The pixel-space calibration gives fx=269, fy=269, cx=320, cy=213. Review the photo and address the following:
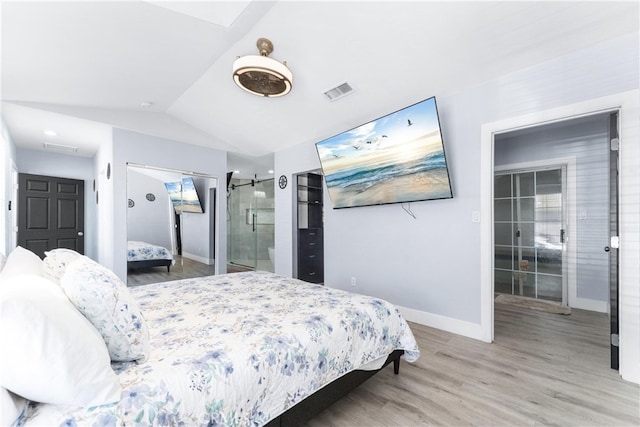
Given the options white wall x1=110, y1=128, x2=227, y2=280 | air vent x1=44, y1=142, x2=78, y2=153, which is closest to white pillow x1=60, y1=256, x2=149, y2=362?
white wall x1=110, y1=128, x2=227, y2=280

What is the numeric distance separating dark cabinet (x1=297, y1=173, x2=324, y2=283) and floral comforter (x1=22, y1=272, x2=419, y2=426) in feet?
8.67

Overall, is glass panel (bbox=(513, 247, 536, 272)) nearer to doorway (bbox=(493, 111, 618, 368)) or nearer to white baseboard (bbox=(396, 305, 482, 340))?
doorway (bbox=(493, 111, 618, 368))

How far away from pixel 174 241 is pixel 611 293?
16.9 feet

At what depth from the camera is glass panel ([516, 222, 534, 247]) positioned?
13.3ft

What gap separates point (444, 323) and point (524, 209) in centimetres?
253

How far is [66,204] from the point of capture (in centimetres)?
484

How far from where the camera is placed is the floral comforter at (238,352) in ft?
3.11

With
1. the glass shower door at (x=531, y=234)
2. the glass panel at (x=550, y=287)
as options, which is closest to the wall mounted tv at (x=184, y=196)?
the glass shower door at (x=531, y=234)

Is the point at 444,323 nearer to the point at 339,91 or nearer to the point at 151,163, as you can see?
the point at 339,91

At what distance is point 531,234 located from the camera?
4051mm

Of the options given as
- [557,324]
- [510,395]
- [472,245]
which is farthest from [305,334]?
[557,324]

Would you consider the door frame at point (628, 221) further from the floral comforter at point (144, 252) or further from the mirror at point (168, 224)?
the floral comforter at point (144, 252)

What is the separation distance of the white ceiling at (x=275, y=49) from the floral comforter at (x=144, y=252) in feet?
5.47

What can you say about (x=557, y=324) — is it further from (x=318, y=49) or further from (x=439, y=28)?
(x=318, y=49)
